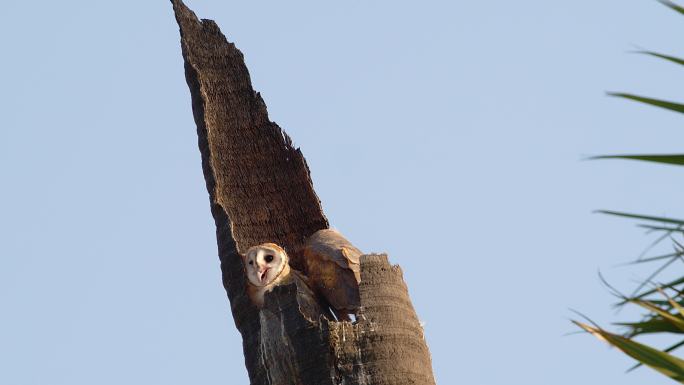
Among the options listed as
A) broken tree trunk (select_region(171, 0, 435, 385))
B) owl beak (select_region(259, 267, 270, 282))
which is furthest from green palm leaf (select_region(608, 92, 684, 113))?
owl beak (select_region(259, 267, 270, 282))

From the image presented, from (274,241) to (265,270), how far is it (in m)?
1.40

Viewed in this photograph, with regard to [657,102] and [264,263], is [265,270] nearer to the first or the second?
[264,263]

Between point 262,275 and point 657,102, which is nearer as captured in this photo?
point 657,102

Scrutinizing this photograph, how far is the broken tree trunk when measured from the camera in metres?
7.83

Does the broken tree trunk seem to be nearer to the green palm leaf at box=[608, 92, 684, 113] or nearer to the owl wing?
→ the owl wing

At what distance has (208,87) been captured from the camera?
10344mm

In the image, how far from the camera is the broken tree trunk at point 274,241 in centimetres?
783

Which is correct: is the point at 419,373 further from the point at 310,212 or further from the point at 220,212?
the point at 310,212

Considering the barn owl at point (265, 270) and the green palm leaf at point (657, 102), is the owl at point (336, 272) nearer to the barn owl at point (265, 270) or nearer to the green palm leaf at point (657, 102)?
the barn owl at point (265, 270)

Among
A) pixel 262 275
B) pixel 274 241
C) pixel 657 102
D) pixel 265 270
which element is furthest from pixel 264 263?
pixel 657 102

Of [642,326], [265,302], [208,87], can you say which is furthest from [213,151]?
Answer: [642,326]

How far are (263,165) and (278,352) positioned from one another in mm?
3040

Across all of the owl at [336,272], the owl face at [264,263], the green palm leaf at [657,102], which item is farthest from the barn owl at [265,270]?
the green palm leaf at [657,102]

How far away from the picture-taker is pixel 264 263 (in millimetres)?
9391
